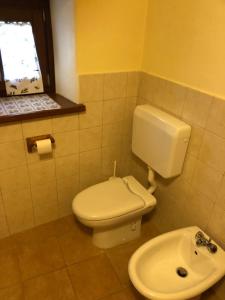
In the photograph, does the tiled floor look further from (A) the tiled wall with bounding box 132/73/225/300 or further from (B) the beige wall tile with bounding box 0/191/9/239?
(A) the tiled wall with bounding box 132/73/225/300

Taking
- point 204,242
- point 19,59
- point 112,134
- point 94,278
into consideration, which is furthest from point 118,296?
point 19,59

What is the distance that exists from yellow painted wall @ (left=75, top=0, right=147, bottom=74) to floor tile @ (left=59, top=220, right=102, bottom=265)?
1.21 metres

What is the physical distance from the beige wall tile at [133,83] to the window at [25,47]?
0.58 m

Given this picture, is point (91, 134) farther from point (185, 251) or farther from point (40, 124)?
point (185, 251)

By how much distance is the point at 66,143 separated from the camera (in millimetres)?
1660

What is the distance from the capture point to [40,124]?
1497 mm

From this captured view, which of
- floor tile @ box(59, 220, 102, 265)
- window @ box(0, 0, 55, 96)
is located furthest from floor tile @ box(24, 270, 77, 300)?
window @ box(0, 0, 55, 96)

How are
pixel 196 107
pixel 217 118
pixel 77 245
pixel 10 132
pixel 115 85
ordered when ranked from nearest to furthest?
pixel 217 118 < pixel 196 107 < pixel 10 132 < pixel 115 85 < pixel 77 245

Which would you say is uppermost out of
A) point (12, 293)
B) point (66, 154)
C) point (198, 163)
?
point (198, 163)

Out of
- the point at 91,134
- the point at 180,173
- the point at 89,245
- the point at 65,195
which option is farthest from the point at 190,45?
the point at 89,245

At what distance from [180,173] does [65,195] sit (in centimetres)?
92

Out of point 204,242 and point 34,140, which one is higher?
point 34,140

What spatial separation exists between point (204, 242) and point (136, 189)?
1.82 ft

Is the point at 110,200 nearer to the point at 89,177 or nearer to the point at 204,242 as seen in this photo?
the point at 89,177
